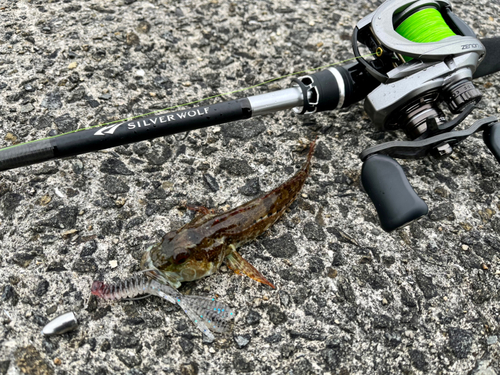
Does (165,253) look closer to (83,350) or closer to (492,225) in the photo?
(83,350)

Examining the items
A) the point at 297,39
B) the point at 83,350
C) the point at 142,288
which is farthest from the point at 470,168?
the point at 83,350

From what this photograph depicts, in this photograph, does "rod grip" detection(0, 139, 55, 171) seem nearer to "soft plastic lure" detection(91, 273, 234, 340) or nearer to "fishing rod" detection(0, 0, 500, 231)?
"fishing rod" detection(0, 0, 500, 231)

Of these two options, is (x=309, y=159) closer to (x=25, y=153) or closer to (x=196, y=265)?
(x=196, y=265)

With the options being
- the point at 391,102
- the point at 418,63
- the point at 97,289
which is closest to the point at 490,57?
the point at 418,63

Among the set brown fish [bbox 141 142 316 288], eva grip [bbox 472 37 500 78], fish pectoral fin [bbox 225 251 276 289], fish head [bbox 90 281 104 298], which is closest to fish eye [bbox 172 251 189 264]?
brown fish [bbox 141 142 316 288]

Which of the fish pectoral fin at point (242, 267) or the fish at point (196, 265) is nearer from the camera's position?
the fish at point (196, 265)

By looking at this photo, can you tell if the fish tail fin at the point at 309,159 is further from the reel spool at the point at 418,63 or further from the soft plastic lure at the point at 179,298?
the soft plastic lure at the point at 179,298

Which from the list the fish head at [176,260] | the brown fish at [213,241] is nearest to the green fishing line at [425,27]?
the brown fish at [213,241]
